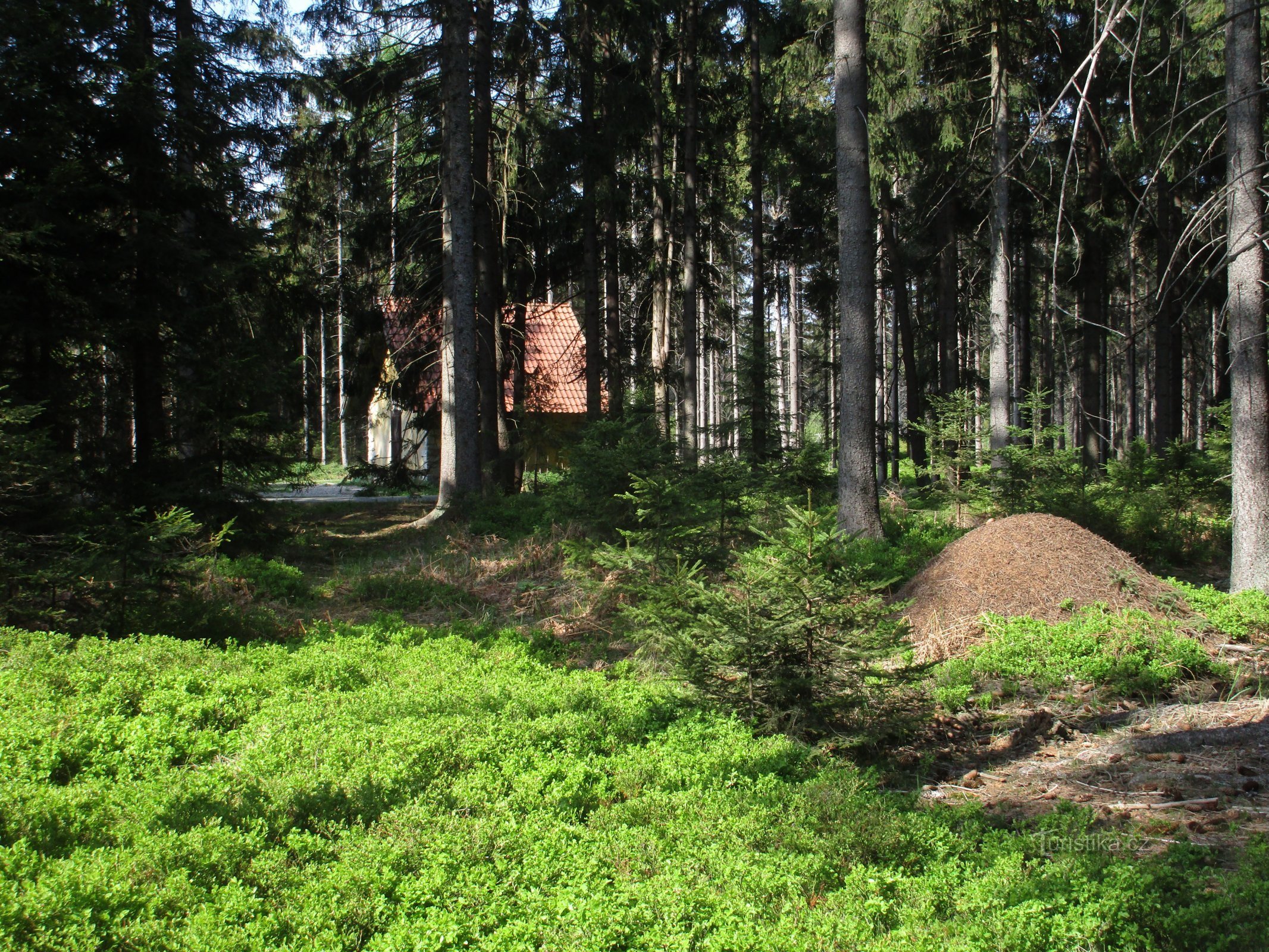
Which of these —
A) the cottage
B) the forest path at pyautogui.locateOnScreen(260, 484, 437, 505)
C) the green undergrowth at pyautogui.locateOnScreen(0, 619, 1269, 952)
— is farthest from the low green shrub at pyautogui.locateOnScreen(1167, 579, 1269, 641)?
the forest path at pyautogui.locateOnScreen(260, 484, 437, 505)

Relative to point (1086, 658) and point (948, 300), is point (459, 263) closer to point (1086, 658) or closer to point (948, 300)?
point (1086, 658)

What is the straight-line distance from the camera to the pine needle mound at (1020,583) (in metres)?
8.17

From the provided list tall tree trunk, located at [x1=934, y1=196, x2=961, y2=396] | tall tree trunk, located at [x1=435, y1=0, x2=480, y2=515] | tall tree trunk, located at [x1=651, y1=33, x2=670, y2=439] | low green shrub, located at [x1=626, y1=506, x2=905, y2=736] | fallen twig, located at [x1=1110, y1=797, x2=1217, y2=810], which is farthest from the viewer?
tall tree trunk, located at [x1=934, y1=196, x2=961, y2=396]

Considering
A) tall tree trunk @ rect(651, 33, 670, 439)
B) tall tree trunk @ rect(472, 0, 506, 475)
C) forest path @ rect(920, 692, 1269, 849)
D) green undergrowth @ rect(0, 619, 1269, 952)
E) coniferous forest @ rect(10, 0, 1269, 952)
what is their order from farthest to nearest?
tall tree trunk @ rect(651, 33, 670, 439), tall tree trunk @ rect(472, 0, 506, 475), forest path @ rect(920, 692, 1269, 849), coniferous forest @ rect(10, 0, 1269, 952), green undergrowth @ rect(0, 619, 1269, 952)

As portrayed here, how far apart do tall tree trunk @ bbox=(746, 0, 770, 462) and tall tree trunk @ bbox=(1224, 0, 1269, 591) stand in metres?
8.80

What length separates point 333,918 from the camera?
130 inches

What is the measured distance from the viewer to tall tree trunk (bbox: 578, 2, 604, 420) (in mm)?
16859

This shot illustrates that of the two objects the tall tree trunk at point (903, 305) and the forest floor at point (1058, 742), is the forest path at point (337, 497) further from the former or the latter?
the tall tree trunk at point (903, 305)

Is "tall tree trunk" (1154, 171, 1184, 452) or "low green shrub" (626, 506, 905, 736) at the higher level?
"tall tree trunk" (1154, 171, 1184, 452)

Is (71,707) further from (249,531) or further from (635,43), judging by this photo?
(635,43)

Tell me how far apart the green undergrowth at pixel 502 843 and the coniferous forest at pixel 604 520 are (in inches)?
1.1

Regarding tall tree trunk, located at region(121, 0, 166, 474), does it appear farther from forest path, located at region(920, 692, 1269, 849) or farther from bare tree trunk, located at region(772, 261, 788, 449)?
bare tree trunk, located at region(772, 261, 788, 449)

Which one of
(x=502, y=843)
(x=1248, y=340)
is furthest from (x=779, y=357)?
(x=502, y=843)

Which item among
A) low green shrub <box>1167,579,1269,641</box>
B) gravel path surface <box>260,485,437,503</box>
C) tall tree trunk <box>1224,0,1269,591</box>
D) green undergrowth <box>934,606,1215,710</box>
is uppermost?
tall tree trunk <box>1224,0,1269,591</box>
